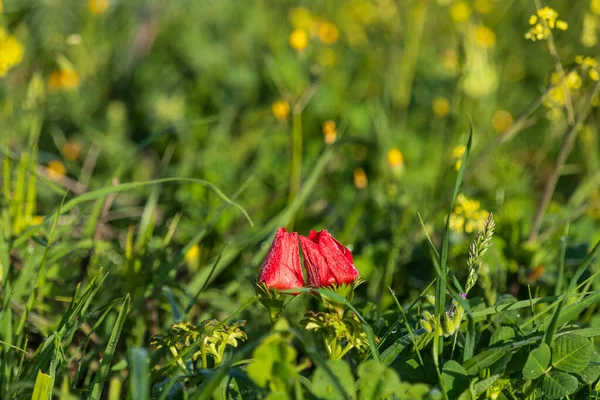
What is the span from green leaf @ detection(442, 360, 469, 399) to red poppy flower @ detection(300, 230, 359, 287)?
26cm

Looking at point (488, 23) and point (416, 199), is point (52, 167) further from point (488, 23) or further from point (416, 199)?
point (488, 23)

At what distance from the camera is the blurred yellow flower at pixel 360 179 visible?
2.92 metres

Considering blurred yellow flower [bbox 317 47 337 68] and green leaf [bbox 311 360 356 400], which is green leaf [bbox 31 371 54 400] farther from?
blurred yellow flower [bbox 317 47 337 68]

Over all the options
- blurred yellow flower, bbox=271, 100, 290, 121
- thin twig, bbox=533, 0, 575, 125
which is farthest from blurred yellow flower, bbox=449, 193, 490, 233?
blurred yellow flower, bbox=271, 100, 290, 121

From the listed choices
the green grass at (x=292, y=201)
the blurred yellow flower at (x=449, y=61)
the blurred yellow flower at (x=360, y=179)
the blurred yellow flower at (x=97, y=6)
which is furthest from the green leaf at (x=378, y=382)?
the blurred yellow flower at (x=97, y=6)

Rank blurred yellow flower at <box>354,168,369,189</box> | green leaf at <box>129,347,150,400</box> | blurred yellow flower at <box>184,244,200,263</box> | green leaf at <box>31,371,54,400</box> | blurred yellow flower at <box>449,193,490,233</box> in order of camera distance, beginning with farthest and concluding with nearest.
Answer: blurred yellow flower at <box>354,168,369,189</box>, blurred yellow flower at <box>184,244,200,263</box>, blurred yellow flower at <box>449,193,490,233</box>, green leaf at <box>31,371,54,400</box>, green leaf at <box>129,347,150,400</box>

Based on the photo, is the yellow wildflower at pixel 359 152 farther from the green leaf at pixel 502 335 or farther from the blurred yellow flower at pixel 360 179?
the green leaf at pixel 502 335

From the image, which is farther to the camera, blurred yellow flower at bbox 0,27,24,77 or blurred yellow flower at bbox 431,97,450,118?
blurred yellow flower at bbox 431,97,450,118

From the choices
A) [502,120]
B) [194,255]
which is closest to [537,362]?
[194,255]

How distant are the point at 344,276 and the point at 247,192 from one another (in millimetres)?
1450

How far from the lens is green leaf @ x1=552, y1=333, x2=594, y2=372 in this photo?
1364 millimetres

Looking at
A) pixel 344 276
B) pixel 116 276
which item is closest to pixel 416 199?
pixel 116 276

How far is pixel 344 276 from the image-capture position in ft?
4.66

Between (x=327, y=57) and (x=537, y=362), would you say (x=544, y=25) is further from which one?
(x=327, y=57)
